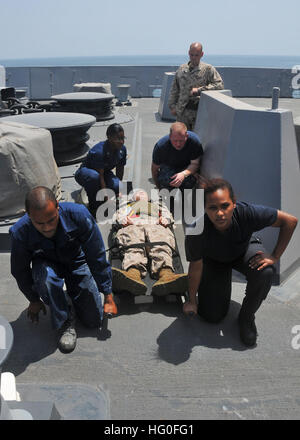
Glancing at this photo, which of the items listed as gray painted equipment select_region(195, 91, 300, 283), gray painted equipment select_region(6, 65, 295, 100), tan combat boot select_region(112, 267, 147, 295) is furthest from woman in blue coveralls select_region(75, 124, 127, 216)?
gray painted equipment select_region(6, 65, 295, 100)

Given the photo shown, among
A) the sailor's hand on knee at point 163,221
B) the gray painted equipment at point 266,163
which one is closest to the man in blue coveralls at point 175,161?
the gray painted equipment at point 266,163

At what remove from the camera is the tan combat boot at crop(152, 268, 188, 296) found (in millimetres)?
2902

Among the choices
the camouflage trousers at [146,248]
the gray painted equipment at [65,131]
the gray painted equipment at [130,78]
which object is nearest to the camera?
the camouflage trousers at [146,248]

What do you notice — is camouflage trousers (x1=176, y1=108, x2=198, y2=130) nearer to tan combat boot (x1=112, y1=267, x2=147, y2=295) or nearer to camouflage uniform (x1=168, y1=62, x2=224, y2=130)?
camouflage uniform (x1=168, y1=62, x2=224, y2=130)

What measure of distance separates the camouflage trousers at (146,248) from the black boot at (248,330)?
0.72m

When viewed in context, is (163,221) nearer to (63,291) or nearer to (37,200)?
(63,291)

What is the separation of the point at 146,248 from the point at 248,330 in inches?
43.2

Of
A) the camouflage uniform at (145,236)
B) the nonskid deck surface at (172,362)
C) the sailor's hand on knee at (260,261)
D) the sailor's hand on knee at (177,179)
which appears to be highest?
→ the sailor's hand on knee at (177,179)

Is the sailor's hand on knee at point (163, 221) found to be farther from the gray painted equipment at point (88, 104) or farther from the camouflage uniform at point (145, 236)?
the gray painted equipment at point (88, 104)

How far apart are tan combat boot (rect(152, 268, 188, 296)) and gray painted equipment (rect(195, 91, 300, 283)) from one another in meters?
0.95

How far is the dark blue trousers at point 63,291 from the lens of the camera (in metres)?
2.60

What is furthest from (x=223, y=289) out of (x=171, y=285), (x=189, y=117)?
(x=189, y=117)

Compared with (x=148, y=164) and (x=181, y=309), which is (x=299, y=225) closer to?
(x=181, y=309)

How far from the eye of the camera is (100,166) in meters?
4.51
